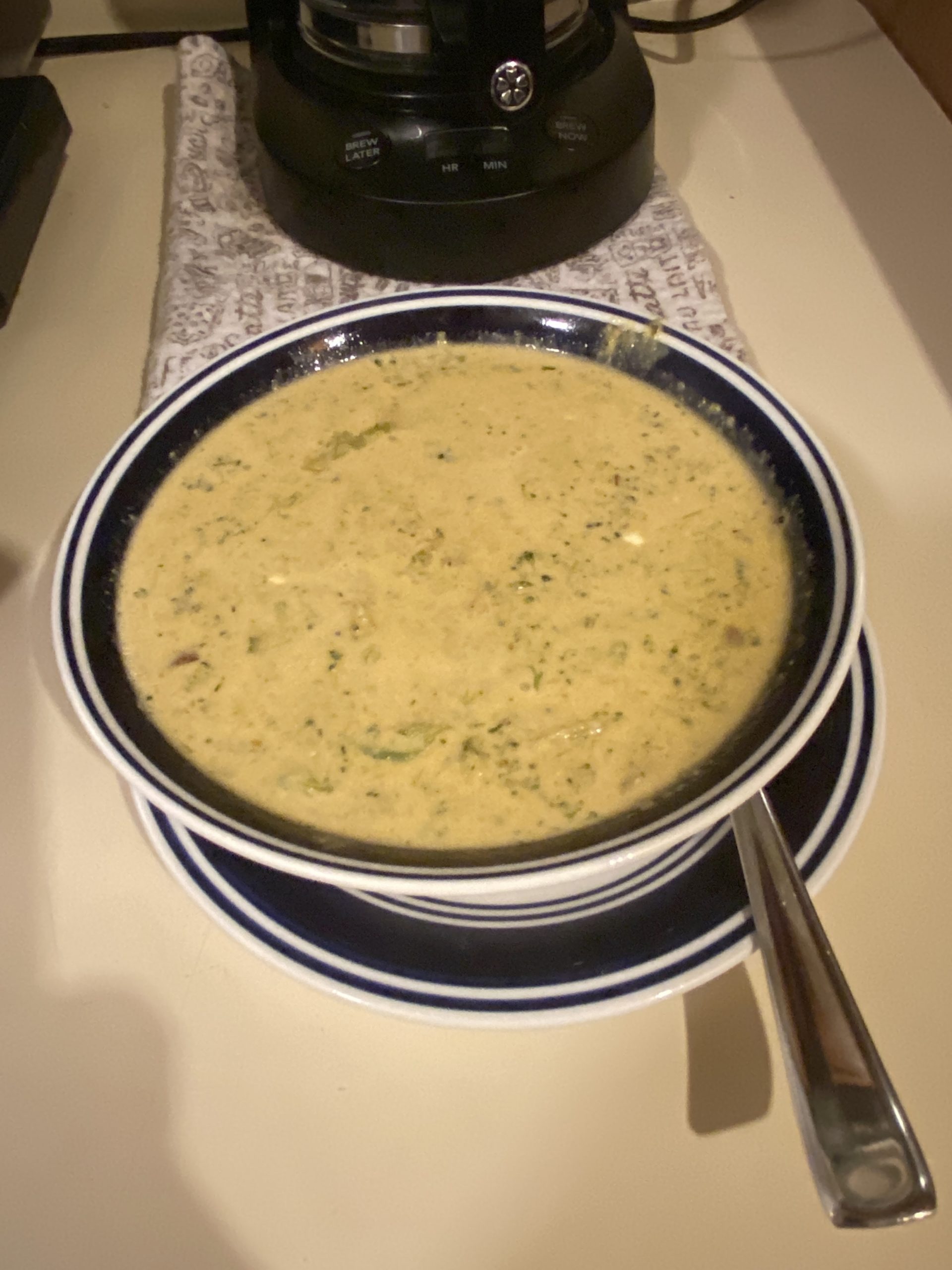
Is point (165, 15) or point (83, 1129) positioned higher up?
point (165, 15)

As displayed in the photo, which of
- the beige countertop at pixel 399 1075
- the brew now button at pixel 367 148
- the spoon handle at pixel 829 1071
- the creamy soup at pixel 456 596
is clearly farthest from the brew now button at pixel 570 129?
the spoon handle at pixel 829 1071

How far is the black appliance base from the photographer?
1018mm

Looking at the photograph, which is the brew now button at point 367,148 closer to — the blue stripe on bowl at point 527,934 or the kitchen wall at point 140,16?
the blue stripe on bowl at point 527,934

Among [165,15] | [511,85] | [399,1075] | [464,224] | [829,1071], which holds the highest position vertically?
[165,15]

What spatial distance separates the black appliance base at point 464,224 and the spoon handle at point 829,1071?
0.76 meters

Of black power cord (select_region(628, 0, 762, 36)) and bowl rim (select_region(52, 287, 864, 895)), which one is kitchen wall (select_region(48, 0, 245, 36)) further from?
bowl rim (select_region(52, 287, 864, 895))

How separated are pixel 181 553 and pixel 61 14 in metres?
1.39

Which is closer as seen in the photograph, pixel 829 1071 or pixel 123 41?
pixel 829 1071

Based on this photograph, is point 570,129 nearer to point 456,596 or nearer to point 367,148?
point 367,148

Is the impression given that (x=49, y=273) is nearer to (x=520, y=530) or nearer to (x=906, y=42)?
(x=520, y=530)

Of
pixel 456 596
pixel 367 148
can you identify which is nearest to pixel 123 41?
pixel 367 148

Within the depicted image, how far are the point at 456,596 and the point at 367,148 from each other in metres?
0.59

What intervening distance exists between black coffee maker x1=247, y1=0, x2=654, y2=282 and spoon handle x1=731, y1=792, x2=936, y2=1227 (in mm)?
770

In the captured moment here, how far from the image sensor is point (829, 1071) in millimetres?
467
